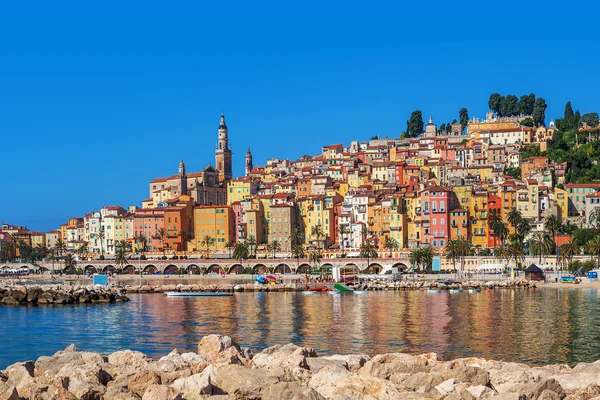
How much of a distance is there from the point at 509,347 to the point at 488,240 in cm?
6598

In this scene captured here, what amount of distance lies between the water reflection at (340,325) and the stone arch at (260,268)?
1236 inches

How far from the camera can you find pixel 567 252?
79.9m

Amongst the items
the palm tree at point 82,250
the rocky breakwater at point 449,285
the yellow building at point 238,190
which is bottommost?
the rocky breakwater at point 449,285

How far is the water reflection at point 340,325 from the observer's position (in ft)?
101

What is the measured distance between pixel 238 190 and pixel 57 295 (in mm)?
62184

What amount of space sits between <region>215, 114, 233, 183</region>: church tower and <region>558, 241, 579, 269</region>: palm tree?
206 feet

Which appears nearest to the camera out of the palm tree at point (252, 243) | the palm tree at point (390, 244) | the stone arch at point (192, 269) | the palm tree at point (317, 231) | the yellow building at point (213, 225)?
the palm tree at point (390, 244)

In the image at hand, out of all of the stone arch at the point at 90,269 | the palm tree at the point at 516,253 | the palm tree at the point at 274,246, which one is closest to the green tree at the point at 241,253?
the palm tree at the point at 274,246

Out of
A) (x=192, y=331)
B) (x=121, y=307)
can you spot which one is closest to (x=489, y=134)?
(x=121, y=307)

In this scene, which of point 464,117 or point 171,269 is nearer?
point 171,269

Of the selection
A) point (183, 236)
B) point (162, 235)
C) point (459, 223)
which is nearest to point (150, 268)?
point (162, 235)

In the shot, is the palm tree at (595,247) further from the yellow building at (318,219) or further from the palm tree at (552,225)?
the yellow building at (318,219)

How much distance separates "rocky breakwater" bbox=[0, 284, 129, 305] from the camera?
193ft

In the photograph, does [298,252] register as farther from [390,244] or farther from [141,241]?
[141,241]
